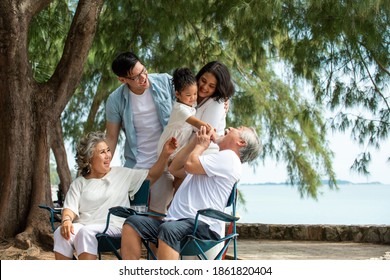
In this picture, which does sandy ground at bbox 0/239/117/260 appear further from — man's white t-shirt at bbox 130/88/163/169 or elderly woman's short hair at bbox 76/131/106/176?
elderly woman's short hair at bbox 76/131/106/176

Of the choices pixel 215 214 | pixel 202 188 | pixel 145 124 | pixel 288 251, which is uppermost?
pixel 145 124

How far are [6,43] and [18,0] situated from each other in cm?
35

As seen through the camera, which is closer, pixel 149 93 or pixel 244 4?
pixel 149 93

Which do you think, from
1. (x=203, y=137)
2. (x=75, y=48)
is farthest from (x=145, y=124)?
(x=75, y=48)

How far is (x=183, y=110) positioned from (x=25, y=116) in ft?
8.74

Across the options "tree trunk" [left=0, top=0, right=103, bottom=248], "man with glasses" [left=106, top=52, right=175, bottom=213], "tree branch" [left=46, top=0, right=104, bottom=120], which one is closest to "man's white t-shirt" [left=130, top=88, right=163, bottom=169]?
"man with glasses" [left=106, top=52, right=175, bottom=213]

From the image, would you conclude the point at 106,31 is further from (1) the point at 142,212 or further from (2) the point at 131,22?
(1) the point at 142,212

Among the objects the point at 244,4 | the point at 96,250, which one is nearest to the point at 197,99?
the point at 96,250

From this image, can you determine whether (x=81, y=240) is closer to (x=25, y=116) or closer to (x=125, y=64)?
(x=125, y=64)

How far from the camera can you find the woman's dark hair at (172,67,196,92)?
3479 millimetres

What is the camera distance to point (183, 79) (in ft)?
11.4

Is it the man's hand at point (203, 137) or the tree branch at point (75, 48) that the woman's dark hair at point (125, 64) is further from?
the tree branch at point (75, 48)

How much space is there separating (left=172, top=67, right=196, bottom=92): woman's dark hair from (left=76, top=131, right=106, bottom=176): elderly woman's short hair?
43cm
